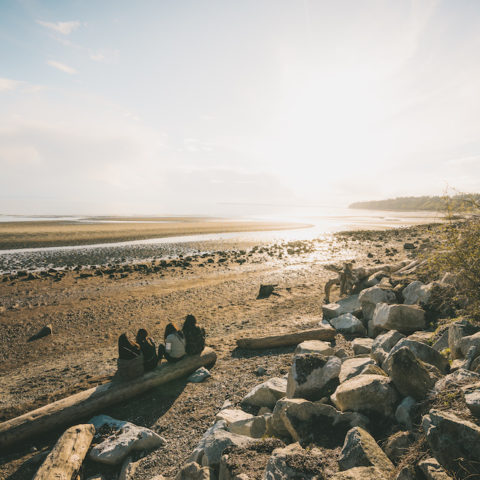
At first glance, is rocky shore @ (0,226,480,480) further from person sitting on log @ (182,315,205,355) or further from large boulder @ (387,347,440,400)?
person sitting on log @ (182,315,205,355)

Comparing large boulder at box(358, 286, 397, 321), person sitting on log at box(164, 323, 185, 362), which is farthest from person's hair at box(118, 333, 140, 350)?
large boulder at box(358, 286, 397, 321)

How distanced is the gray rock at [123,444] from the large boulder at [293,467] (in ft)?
10.1

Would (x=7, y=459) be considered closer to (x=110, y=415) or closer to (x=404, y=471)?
(x=110, y=415)

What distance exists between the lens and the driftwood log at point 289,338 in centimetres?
877

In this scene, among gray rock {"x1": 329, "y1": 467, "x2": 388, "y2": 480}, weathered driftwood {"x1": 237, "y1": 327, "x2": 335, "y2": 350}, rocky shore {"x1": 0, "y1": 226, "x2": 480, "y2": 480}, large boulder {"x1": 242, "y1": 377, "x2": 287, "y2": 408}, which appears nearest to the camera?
gray rock {"x1": 329, "y1": 467, "x2": 388, "y2": 480}

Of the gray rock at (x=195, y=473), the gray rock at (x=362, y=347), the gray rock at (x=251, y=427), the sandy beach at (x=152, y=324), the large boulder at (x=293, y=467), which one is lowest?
the sandy beach at (x=152, y=324)

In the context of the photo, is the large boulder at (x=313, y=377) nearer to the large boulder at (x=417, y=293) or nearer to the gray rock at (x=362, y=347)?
the gray rock at (x=362, y=347)

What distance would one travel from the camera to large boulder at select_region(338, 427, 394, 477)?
2875 mm

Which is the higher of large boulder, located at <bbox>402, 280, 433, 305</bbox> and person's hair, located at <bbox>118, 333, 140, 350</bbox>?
large boulder, located at <bbox>402, 280, 433, 305</bbox>

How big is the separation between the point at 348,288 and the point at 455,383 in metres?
10.2

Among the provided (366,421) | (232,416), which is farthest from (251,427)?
(366,421)

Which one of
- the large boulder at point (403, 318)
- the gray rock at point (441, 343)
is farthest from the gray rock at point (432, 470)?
the large boulder at point (403, 318)

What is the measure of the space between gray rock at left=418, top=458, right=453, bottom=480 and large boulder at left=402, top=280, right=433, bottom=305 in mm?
5896

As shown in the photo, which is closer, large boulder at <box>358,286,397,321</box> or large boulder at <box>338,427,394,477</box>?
large boulder at <box>338,427,394,477</box>
